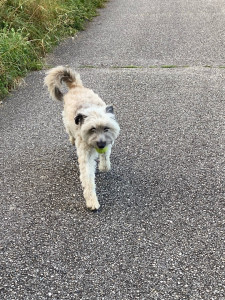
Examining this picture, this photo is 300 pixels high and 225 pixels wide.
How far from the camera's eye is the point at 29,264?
9.68 feet

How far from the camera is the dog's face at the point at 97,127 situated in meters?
3.46

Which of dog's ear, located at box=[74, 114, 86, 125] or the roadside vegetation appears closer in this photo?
dog's ear, located at box=[74, 114, 86, 125]

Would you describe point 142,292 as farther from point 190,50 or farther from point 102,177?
point 190,50

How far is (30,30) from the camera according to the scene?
7.83 m

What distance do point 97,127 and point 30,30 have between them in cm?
534

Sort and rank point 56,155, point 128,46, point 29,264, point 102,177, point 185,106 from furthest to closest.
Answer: point 128,46, point 185,106, point 56,155, point 102,177, point 29,264

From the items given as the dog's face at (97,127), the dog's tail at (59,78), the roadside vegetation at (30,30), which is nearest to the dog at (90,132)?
the dog's face at (97,127)

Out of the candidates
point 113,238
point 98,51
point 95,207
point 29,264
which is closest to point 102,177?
point 95,207

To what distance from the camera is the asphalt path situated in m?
2.78

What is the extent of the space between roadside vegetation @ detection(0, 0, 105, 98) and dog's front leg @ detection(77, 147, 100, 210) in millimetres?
3231

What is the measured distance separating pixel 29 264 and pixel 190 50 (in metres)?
6.54

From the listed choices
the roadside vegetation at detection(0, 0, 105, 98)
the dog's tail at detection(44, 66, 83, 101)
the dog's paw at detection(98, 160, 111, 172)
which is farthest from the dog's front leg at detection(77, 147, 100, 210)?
the roadside vegetation at detection(0, 0, 105, 98)

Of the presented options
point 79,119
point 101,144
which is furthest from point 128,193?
point 79,119

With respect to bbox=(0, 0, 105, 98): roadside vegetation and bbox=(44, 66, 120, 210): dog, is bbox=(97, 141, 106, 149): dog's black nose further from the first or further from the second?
bbox=(0, 0, 105, 98): roadside vegetation
